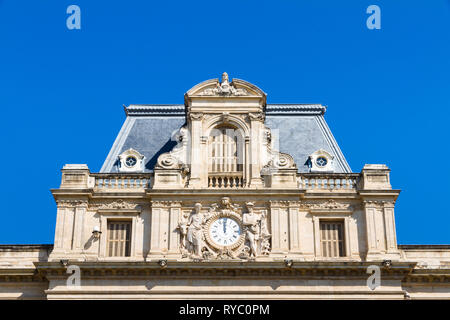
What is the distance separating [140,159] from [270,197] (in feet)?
21.2

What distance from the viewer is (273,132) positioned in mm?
35562

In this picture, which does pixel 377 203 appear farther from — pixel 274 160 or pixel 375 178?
pixel 274 160

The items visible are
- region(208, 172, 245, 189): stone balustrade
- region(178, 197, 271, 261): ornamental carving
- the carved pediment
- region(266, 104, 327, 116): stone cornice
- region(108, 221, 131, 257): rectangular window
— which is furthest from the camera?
region(266, 104, 327, 116): stone cornice

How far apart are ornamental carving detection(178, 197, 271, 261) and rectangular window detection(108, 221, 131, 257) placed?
7.71ft

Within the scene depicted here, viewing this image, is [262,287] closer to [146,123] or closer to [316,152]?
[316,152]

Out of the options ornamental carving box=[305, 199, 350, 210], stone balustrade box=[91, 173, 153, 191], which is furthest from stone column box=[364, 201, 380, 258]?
stone balustrade box=[91, 173, 153, 191]

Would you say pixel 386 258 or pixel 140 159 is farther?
pixel 140 159

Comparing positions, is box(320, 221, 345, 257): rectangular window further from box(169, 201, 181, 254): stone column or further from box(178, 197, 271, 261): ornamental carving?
box(169, 201, 181, 254): stone column

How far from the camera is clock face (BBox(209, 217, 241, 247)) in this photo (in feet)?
99.5

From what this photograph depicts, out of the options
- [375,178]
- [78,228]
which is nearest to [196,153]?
[78,228]

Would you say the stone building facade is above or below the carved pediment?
below
